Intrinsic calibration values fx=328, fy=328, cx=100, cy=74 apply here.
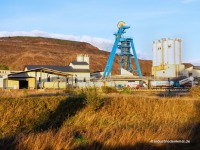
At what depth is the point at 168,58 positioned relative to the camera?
242 feet

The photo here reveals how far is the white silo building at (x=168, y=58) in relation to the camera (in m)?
71.2

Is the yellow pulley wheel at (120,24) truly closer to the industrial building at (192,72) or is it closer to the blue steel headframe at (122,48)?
the blue steel headframe at (122,48)

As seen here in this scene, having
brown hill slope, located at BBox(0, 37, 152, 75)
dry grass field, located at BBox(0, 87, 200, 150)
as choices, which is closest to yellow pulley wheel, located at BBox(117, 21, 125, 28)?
brown hill slope, located at BBox(0, 37, 152, 75)

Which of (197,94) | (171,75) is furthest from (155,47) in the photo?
(197,94)

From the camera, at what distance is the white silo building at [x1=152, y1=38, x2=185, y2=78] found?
2801 inches

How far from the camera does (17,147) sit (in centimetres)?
671

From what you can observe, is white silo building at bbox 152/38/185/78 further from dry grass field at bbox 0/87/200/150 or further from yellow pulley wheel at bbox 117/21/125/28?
dry grass field at bbox 0/87/200/150

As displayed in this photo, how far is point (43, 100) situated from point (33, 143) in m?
6.48

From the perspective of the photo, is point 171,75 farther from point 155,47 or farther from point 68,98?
point 68,98

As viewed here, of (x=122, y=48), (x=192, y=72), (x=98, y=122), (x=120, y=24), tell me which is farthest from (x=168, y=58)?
(x=98, y=122)

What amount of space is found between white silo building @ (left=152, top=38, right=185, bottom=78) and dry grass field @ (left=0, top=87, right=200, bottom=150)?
57.0 meters

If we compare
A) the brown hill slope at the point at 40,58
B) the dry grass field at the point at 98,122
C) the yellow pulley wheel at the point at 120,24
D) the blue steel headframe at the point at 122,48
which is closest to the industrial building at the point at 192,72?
the blue steel headframe at the point at 122,48

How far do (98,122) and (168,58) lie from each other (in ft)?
207

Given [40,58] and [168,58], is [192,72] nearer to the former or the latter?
[168,58]
